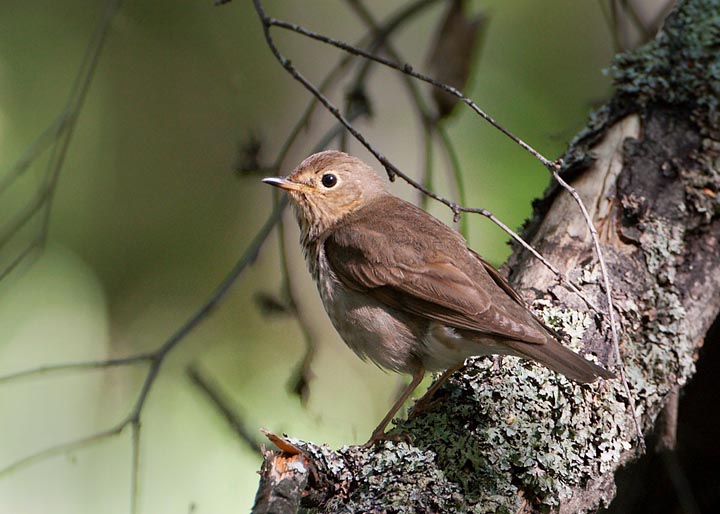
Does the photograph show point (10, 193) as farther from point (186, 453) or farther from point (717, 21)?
point (717, 21)

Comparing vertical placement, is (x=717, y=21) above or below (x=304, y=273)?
above

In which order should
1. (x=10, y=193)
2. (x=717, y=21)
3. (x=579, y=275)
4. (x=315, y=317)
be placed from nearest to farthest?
(x=579, y=275) < (x=717, y=21) < (x=10, y=193) < (x=315, y=317)

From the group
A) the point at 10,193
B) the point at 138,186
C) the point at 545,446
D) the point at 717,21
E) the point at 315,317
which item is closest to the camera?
the point at 545,446

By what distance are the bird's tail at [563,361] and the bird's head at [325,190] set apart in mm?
1363

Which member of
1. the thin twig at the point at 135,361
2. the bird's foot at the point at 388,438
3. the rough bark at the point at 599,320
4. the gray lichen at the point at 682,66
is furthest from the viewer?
the gray lichen at the point at 682,66

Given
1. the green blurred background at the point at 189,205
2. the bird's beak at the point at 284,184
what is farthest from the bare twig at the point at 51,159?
the bird's beak at the point at 284,184

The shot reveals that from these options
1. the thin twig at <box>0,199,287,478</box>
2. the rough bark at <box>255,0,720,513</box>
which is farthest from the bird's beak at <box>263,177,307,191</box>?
the rough bark at <box>255,0,720,513</box>

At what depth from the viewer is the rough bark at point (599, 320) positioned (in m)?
2.37

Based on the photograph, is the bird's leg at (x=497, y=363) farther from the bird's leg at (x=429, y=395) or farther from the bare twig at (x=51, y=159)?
the bare twig at (x=51, y=159)

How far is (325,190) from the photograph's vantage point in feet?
12.1

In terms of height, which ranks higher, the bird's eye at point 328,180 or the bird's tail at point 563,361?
the bird's eye at point 328,180

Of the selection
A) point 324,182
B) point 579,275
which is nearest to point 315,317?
point 324,182

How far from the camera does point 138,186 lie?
17.6 ft

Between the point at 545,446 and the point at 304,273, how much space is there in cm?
290
